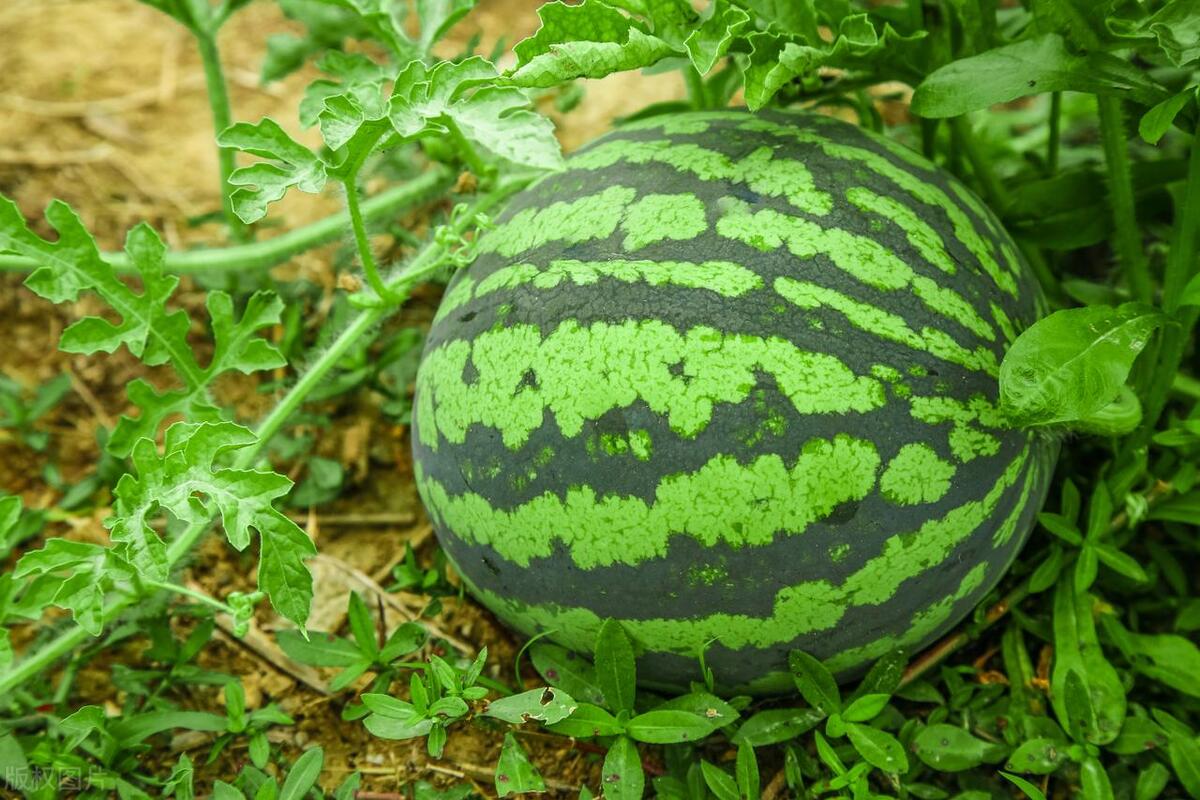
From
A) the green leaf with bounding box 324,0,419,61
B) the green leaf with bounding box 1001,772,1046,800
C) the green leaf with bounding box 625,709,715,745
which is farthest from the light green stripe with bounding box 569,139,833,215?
the green leaf with bounding box 1001,772,1046,800

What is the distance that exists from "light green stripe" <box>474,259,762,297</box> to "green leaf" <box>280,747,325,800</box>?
888 millimetres

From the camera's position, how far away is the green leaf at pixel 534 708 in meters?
1.72

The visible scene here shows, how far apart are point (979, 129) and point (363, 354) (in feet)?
5.30

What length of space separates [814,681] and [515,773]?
0.51 metres

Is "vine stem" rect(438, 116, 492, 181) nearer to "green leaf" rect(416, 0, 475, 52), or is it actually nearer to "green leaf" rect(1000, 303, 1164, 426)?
"green leaf" rect(416, 0, 475, 52)

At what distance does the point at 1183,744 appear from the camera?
5.89 feet

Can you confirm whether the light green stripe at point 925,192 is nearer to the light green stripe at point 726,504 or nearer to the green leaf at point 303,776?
the light green stripe at point 726,504

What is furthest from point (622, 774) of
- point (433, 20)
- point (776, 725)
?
point (433, 20)

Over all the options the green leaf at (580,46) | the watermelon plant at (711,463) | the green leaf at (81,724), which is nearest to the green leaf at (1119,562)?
the watermelon plant at (711,463)

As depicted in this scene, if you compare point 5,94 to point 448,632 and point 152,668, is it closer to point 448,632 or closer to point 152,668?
point 152,668

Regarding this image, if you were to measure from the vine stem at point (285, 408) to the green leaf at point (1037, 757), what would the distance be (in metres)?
1.32

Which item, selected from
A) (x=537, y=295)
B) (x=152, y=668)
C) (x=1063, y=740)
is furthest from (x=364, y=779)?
(x=1063, y=740)

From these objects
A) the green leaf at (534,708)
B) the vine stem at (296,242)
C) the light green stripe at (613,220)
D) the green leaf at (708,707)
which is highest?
the light green stripe at (613,220)

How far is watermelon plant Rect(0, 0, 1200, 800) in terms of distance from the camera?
163 centimetres
